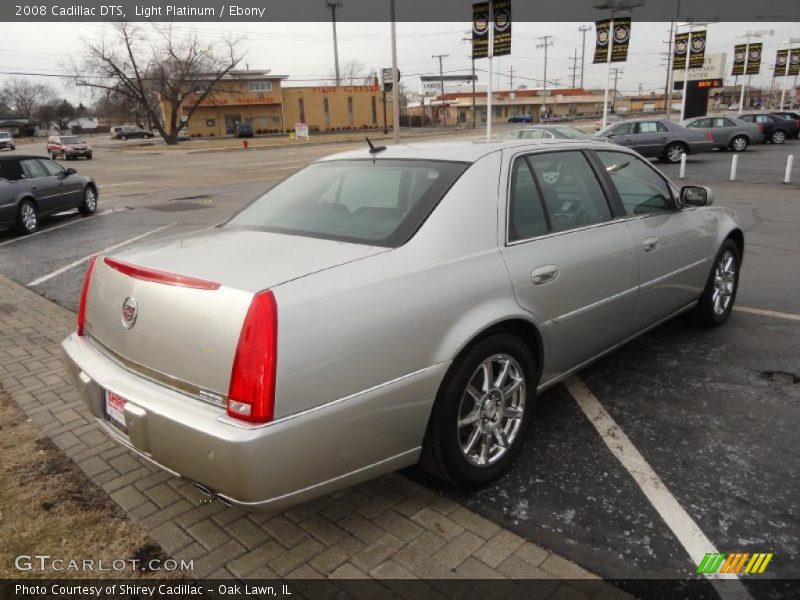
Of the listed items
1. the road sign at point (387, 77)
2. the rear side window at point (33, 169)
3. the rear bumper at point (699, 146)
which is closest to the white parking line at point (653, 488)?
the rear side window at point (33, 169)

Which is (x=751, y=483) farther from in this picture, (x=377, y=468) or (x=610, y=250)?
(x=377, y=468)

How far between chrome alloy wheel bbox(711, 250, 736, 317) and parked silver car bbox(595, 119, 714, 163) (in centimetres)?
1747

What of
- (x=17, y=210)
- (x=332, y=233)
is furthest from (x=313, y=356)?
(x=17, y=210)

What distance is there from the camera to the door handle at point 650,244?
3.90 meters

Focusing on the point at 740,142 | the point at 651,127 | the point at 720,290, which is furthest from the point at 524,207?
the point at 740,142

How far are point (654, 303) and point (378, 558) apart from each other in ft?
8.59

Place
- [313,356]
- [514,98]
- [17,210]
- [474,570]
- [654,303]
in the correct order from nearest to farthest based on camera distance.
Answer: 1. [313,356]
2. [474,570]
3. [654,303]
4. [17,210]
5. [514,98]

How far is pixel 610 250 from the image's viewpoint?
3.59 metres

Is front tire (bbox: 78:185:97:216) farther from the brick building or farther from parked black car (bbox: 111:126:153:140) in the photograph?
parked black car (bbox: 111:126:153:140)

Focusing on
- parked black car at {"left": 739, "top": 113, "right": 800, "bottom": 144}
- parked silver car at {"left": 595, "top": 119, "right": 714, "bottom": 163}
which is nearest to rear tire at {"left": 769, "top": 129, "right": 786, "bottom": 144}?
parked black car at {"left": 739, "top": 113, "right": 800, "bottom": 144}

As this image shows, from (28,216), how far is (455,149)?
1060 cm

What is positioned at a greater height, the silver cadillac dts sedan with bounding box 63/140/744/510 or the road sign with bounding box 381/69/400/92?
the road sign with bounding box 381/69/400/92

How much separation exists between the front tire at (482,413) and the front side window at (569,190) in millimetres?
862

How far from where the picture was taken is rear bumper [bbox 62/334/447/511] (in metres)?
2.15
